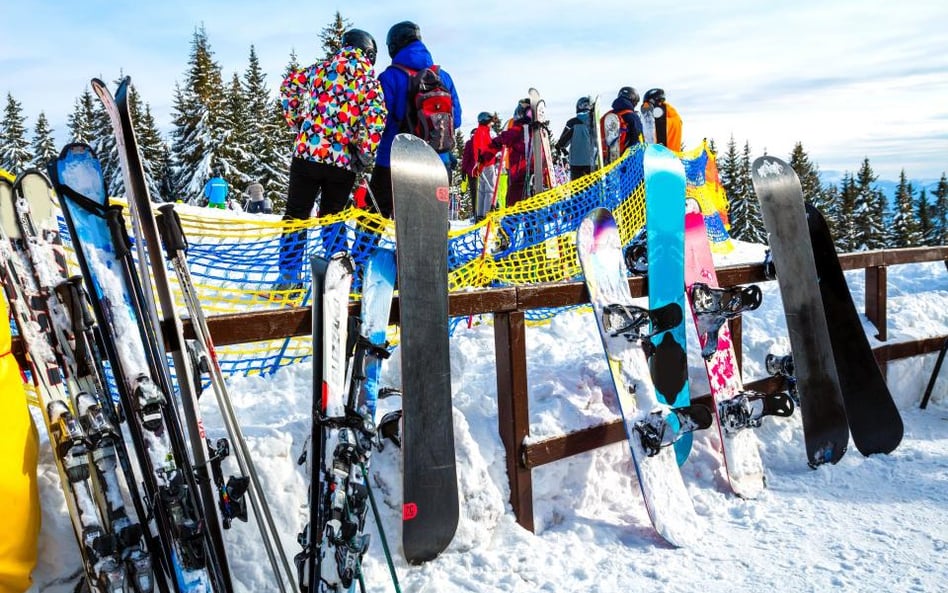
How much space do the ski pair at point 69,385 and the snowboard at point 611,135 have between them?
804 cm

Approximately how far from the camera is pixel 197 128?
30.1 metres

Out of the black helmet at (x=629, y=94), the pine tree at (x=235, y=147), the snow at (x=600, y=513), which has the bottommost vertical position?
the snow at (x=600, y=513)

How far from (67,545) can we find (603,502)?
215cm

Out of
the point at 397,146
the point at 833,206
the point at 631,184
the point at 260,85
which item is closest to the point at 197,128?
the point at 260,85

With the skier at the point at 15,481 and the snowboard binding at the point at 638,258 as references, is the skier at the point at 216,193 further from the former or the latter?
the skier at the point at 15,481

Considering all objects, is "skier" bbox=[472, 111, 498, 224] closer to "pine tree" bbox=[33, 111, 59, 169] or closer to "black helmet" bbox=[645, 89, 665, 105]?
"black helmet" bbox=[645, 89, 665, 105]

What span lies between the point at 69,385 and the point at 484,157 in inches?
380

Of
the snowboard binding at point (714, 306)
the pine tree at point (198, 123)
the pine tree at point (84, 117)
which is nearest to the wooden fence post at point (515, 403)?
the snowboard binding at point (714, 306)

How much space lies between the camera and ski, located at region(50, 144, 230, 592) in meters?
1.94

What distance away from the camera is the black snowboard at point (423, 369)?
2480 mm

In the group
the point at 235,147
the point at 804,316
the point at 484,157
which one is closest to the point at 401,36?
the point at 804,316

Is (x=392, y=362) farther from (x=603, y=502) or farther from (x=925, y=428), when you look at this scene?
(x=925, y=428)

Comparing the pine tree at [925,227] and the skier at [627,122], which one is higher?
the pine tree at [925,227]

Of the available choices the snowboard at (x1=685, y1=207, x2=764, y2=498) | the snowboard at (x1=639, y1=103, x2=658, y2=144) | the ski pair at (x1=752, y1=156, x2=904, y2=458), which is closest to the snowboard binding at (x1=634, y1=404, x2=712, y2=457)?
the snowboard at (x1=685, y1=207, x2=764, y2=498)
